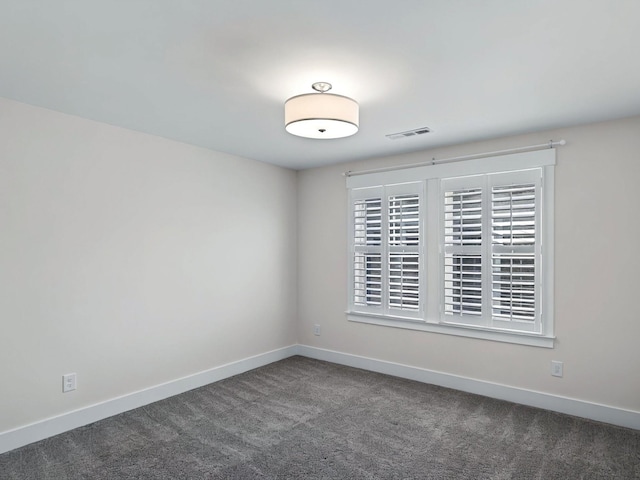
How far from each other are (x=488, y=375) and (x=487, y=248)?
118cm

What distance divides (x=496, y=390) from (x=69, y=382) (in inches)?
141

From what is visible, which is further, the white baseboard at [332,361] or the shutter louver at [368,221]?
the shutter louver at [368,221]

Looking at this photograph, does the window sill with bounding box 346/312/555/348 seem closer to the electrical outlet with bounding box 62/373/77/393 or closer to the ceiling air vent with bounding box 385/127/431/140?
the ceiling air vent with bounding box 385/127/431/140

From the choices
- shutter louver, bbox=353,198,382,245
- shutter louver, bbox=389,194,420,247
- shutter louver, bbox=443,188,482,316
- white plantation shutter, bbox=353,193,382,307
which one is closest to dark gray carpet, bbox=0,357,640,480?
shutter louver, bbox=443,188,482,316

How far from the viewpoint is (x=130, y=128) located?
3.46m

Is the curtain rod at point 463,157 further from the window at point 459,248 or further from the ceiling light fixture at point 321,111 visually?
the ceiling light fixture at point 321,111

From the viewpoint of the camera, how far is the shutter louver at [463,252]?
12.5 feet

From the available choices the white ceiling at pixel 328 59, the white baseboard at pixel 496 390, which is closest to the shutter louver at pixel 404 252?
the white baseboard at pixel 496 390

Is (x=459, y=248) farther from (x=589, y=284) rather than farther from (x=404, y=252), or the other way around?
(x=589, y=284)

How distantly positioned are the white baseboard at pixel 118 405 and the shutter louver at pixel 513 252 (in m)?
2.67

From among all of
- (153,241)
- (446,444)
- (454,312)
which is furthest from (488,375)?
(153,241)

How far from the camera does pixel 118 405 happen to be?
11.0 ft

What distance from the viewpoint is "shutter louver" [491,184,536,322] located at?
3539 mm

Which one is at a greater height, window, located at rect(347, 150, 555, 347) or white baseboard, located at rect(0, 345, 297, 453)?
window, located at rect(347, 150, 555, 347)
